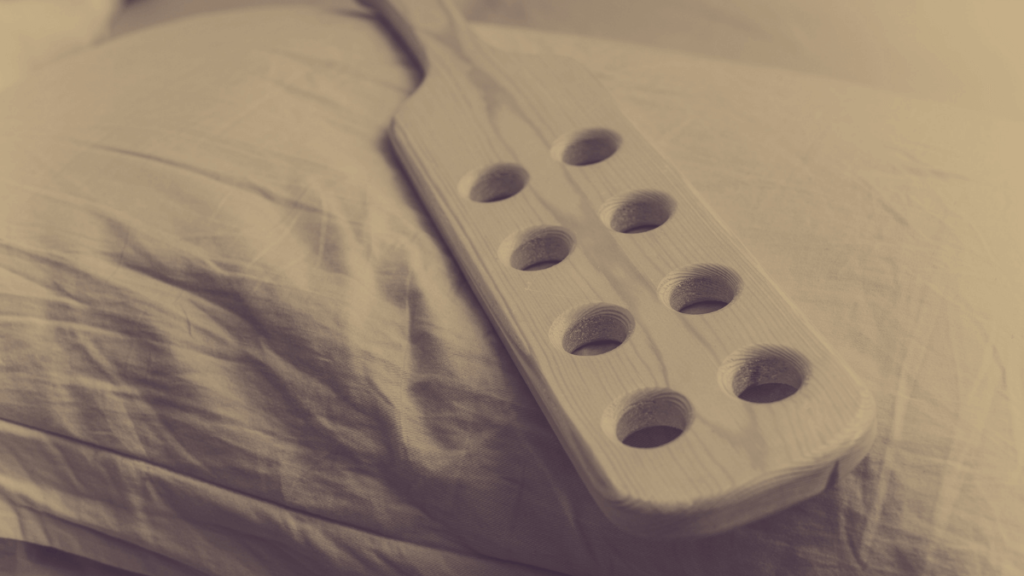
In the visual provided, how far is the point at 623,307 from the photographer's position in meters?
0.38

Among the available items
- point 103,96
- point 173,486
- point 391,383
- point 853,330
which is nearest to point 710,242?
point 853,330

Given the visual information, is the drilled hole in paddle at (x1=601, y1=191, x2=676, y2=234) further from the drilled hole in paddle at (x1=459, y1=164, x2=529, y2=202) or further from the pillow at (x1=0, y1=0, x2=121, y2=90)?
the pillow at (x1=0, y1=0, x2=121, y2=90)

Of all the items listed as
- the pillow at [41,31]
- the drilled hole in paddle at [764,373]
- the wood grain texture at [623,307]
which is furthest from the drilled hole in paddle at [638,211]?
the pillow at [41,31]

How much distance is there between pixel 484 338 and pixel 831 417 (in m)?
0.17

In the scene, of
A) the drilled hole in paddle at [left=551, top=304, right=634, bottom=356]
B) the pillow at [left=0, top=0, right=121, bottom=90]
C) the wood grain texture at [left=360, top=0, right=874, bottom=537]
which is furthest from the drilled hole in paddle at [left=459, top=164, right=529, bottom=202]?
the pillow at [left=0, top=0, right=121, bottom=90]

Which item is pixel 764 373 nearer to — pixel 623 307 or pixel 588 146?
pixel 623 307

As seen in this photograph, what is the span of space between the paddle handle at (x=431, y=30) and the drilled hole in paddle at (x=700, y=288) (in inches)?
10.6

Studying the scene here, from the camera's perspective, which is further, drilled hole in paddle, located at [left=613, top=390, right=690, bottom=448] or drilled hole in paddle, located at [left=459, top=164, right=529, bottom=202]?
drilled hole in paddle, located at [left=459, top=164, right=529, bottom=202]

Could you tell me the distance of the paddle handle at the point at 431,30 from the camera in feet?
1.90

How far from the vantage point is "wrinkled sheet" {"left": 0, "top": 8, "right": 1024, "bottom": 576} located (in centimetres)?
36

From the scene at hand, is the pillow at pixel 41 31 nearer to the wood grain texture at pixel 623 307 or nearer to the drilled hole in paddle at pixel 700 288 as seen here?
the wood grain texture at pixel 623 307

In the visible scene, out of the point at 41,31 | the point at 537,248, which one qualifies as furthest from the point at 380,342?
the point at 41,31

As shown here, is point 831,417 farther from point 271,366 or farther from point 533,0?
point 533,0

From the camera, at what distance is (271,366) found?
16.6 inches
